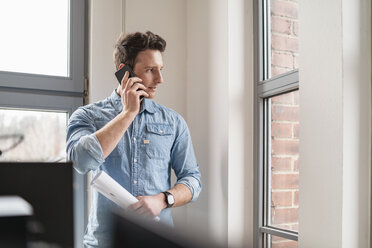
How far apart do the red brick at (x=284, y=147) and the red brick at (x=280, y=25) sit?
532mm

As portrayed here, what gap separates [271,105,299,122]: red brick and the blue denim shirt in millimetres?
469

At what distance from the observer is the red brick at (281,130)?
203 cm

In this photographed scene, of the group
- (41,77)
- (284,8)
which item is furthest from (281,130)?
(41,77)

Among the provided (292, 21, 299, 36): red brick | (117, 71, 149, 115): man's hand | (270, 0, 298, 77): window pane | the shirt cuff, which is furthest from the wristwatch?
(292, 21, 299, 36): red brick

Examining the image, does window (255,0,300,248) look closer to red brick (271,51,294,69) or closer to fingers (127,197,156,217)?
red brick (271,51,294,69)

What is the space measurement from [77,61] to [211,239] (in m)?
2.28

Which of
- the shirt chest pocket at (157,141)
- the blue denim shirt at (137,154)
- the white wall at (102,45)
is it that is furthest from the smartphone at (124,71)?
the white wall at (102,45)

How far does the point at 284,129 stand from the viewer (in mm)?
2084

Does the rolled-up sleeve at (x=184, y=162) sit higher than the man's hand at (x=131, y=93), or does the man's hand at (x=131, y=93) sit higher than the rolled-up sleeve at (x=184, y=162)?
the man's hand at (x=131, y=93)

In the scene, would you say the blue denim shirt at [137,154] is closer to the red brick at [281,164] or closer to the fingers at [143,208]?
the fingers at [143,208]

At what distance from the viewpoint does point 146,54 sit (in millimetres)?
1978

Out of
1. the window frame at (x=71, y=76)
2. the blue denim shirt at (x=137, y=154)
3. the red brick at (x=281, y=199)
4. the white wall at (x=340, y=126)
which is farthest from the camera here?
the window frame at (x=71, y=76)

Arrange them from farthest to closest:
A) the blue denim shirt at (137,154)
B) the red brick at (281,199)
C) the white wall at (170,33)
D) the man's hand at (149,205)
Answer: the white wall at (170,33)
the red brick at (281,199)
the blue denim shirt at (137,154)
the man's hand at (149,205)

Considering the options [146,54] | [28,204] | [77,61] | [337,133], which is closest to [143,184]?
[146,54]
